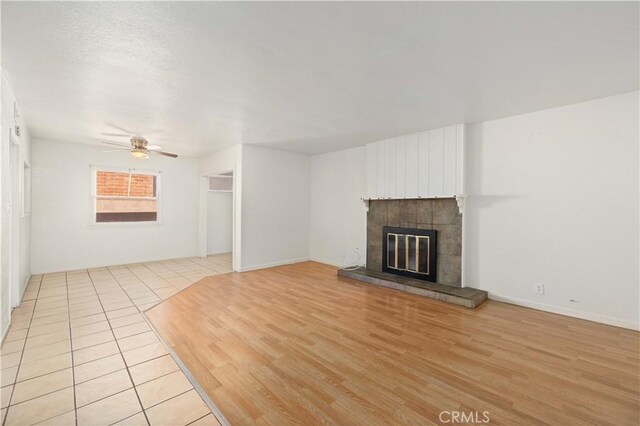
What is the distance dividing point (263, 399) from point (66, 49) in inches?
118

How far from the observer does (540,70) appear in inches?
95.6

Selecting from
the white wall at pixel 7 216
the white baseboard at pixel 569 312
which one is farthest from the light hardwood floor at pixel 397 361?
the white wall at pixel 7 216

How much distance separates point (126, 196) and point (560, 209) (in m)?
7.60

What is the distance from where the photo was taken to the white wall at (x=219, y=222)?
724 centimetres

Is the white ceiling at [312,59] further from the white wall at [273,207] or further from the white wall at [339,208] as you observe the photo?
the white wall at [339,208]

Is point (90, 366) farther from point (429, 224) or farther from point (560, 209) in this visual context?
point (560, 209)

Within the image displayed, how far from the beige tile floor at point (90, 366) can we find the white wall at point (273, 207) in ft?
6.24

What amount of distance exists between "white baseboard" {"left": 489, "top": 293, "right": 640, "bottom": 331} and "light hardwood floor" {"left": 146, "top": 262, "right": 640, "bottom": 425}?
0.11m

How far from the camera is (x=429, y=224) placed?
4352 millimetres

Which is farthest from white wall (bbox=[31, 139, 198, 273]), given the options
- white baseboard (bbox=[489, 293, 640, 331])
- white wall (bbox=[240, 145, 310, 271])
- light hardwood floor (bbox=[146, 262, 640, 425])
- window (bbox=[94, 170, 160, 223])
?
white baseboard (bbox=[489, 293, 640, 331])

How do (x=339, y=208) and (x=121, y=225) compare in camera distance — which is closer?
(x=121, y=225)

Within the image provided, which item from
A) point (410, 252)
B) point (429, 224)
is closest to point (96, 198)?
point (410, 252)

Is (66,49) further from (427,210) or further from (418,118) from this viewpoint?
(427,210)

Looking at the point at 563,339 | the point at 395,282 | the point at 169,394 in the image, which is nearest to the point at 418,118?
the point at 395,282
